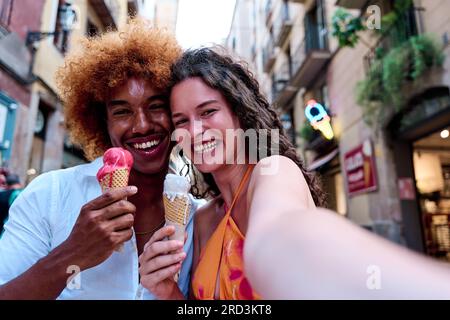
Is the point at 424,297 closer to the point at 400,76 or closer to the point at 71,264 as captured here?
the point at 71,264

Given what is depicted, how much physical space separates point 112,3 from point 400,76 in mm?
7158

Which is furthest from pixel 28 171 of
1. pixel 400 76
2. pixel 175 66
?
pixel 400 76

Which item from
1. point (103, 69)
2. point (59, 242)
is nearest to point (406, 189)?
point (103, 69)

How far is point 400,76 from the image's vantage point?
6.01 meters

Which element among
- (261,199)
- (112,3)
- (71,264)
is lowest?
(71,264)

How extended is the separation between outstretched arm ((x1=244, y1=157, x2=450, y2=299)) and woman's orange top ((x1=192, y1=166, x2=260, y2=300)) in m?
0.49

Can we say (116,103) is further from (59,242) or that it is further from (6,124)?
(6,124)

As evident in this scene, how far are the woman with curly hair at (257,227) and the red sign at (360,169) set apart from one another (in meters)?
6.53

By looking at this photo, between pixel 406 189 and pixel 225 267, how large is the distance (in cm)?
670

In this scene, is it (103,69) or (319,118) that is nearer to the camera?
(319,118)

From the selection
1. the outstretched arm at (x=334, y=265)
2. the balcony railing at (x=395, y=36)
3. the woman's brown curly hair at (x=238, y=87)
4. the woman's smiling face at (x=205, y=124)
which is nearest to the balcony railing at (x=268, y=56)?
the balcony railing at (x=395, y=36)

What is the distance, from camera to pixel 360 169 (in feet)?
A: 25.8

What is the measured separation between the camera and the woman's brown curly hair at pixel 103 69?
62.0 inches

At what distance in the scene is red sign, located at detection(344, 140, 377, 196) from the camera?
741 cm
